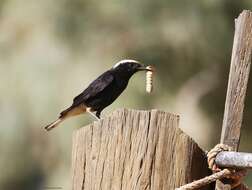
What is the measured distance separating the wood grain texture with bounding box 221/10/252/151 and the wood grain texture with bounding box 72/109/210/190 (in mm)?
92

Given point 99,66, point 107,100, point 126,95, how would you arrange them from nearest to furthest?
point 107,100 < point 126,95 < point 99,66

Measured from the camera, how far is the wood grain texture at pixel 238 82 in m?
2.46

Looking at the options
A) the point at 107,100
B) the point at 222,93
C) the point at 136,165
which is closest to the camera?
the point at 136,165

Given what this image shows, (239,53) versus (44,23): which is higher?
(44,23)

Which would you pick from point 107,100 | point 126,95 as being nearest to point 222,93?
point 126,95

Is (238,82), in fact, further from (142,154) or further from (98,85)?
(98,85)

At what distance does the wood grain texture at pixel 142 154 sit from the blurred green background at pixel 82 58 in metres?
6.24

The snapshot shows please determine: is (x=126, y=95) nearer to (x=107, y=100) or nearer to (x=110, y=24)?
(x=110, y=24)

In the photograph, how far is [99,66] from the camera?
29.7ft

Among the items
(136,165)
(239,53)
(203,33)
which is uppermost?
(203,33)

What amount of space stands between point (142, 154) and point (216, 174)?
0.63 feet

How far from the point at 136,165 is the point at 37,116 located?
21.7 ft

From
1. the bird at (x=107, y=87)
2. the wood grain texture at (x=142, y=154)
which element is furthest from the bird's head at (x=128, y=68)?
the wood grain texture at (x=142, y=154)

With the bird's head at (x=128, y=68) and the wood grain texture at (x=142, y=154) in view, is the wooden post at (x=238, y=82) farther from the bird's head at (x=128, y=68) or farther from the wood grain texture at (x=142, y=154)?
the bird's head at (x=128, y=68)
